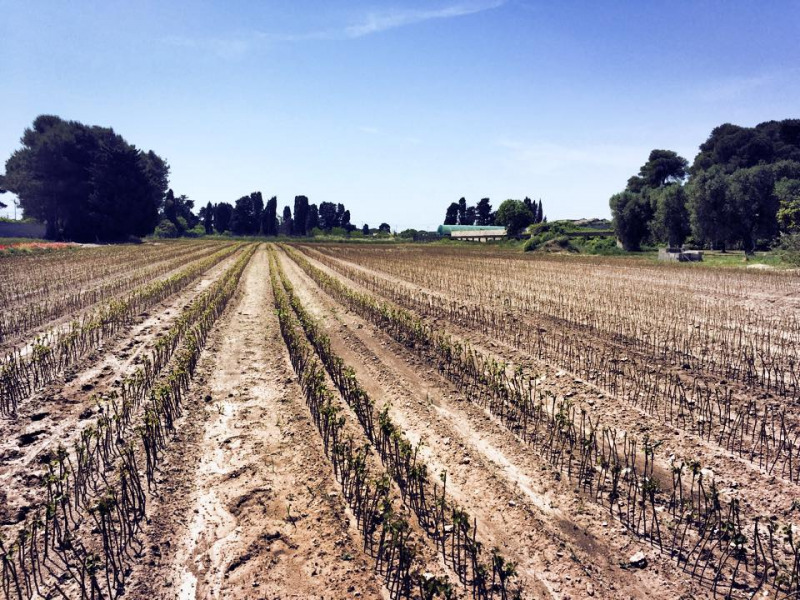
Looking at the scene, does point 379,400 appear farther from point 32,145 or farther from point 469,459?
point 32,145

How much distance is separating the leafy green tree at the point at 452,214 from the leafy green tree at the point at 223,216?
73217mm

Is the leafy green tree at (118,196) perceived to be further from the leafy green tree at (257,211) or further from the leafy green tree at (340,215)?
the leafy green tree at (340,215)

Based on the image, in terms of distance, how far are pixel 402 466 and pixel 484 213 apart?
153950 mm

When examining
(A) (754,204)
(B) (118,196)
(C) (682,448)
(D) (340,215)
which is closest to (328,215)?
(D) (340,215)

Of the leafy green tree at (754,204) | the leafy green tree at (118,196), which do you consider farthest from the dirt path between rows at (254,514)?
the leafy green tree at (118,196)

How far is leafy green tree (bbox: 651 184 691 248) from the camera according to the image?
55625 millimetres

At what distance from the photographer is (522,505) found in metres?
5.08

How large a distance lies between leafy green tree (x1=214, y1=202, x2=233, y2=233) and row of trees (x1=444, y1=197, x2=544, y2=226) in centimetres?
7363

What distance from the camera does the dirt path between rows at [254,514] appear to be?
3.99m

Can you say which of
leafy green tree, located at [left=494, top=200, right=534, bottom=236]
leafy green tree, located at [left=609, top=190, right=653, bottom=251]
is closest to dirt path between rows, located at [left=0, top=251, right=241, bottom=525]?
leafy green tree, located at [left=609, top=190, right=653, bottom=251]

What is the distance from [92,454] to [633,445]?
7278 millimetres

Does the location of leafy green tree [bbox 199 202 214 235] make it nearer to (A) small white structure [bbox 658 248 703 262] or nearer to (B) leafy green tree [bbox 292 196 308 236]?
(B) leafy green tree [bbox 292 196 308 236]

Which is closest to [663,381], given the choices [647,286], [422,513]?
[422,513]

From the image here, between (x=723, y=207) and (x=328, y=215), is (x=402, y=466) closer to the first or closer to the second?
(x=723, y=207)
